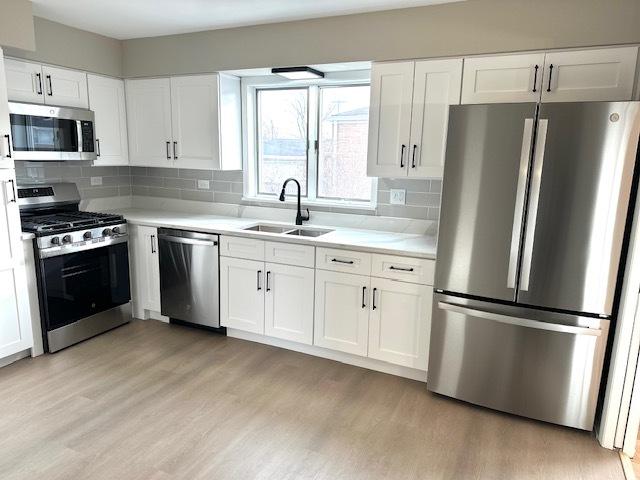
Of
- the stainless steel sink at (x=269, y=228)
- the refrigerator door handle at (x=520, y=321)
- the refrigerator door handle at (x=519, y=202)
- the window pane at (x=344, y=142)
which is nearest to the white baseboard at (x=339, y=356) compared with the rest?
the refrigerator door handle at (x=520, y=321)

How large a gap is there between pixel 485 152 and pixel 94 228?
2.85 meters

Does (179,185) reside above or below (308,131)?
below

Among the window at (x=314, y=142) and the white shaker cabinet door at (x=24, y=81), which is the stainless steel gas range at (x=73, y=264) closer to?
the white shaker cabinet door at (x=24, y=81)

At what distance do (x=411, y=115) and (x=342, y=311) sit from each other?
141cm

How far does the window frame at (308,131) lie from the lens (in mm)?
3590

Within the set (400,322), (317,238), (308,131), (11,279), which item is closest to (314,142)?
(308,131)

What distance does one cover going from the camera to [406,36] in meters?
2.99

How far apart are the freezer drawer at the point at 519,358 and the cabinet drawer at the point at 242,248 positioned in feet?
4.42

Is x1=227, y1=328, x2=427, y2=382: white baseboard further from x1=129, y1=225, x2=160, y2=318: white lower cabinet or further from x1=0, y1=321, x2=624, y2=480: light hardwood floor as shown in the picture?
x1=129, y1=225, x2=160, y2=318: white lower cabinet

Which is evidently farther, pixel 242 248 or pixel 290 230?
pixel 290 230

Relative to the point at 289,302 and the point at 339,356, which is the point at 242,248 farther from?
the point at 339,356

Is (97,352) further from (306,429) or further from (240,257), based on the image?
(306,429)

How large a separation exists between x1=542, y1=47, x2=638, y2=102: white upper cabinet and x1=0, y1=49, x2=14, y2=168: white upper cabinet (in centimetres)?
331

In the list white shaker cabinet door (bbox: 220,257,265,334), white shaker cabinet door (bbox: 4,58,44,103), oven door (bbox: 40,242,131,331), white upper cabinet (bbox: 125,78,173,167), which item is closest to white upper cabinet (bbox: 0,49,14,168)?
white shaker cabinet door (bbox: 4,58,44,103)
